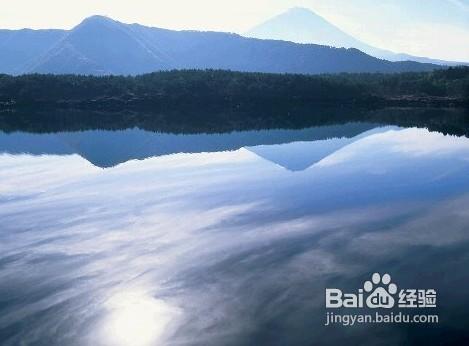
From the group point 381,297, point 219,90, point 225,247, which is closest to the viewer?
point 381,297

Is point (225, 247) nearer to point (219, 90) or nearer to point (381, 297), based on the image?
point (381, 297)

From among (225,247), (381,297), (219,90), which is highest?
(219,90)

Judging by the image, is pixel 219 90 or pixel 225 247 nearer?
pixel 225 247

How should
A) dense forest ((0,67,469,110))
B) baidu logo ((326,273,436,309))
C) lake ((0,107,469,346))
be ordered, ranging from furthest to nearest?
dense forest ((0,67,469,110))
baidu logo ((326,273,436,309))
lake ((0,107,469,346))

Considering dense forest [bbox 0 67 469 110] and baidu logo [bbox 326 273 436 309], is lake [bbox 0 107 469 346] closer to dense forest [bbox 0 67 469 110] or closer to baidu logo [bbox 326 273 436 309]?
baidu logo [bbox 326 273 436 309]

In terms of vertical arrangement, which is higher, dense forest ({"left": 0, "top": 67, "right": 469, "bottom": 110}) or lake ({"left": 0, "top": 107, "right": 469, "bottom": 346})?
dense forest ({"left": 0, "top": 67, "right": 469, "bottom": 110})

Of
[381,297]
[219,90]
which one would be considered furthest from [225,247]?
[219,90]

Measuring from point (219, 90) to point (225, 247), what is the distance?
142m

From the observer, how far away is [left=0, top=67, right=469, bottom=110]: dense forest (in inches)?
5940

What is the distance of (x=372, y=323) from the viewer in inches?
570

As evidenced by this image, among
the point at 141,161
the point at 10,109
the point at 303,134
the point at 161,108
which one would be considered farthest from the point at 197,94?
the point at 141,161

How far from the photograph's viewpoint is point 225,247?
21.7 metres

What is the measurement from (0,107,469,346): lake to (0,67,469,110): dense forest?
367 ft

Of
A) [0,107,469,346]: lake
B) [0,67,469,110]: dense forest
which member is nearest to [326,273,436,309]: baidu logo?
[0,107,469,346]: lake
